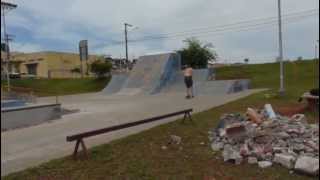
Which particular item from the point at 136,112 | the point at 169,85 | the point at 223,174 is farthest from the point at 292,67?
the point at 223,174

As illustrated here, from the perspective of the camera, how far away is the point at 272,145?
7.62 meters

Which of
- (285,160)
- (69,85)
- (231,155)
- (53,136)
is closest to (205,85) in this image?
(53,136)

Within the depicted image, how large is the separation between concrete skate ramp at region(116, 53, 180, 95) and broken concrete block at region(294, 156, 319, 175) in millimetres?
22491

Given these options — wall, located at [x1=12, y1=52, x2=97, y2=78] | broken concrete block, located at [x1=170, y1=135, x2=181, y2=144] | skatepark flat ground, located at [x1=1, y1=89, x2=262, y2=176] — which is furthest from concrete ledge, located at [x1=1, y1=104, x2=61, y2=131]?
wall, located at [x1=12, y1=52, x2=97, y2=78]

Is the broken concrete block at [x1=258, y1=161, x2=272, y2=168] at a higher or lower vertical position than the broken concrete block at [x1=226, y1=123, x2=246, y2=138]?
lower

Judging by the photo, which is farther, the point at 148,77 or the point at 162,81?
the point at 148,77

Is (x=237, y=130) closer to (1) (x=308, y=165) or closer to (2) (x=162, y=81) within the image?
(1) (x=308, y=165)

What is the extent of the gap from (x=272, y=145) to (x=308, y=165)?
126 cm

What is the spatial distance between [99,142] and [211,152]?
8.08ft

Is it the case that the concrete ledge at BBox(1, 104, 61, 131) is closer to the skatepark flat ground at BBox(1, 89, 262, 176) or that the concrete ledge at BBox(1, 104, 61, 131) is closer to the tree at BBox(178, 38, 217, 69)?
the skatepark flat ground at BBox(1, 89, 262, 176)

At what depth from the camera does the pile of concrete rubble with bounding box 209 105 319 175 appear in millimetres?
6785

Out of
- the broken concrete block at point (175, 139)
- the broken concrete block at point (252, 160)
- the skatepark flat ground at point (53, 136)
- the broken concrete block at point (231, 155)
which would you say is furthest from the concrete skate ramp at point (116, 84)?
the broken concrete block at point (252, 160)

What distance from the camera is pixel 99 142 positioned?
9430 mm

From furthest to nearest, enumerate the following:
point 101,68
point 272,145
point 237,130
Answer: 1. point 101,68
2. point 237,130
3. point 272,145
